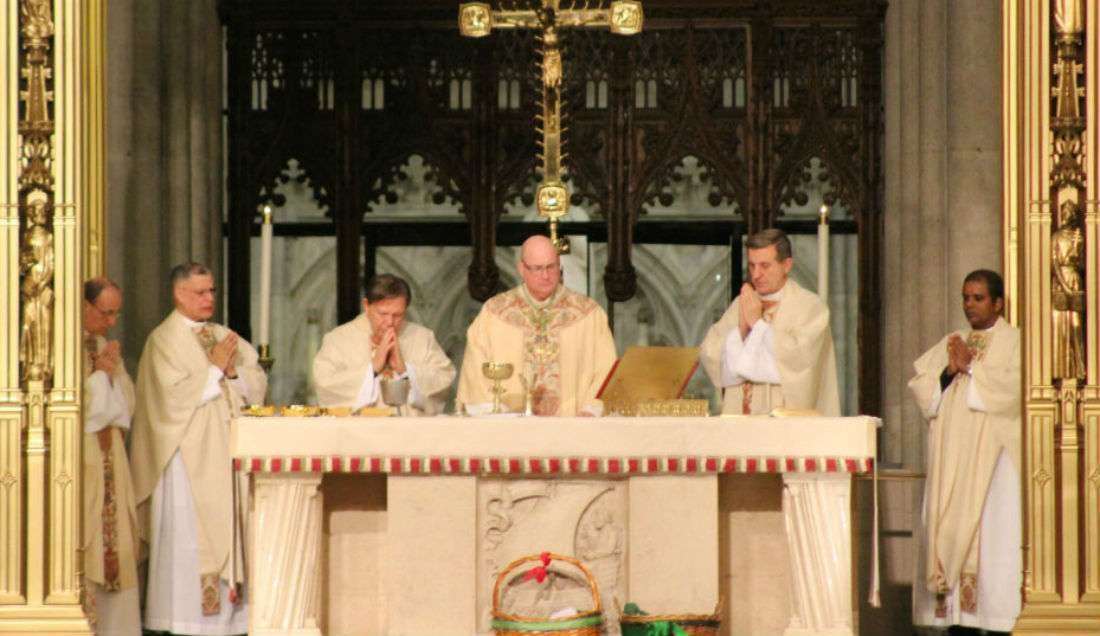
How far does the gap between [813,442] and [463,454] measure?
58.3 inches

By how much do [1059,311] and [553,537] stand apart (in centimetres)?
253

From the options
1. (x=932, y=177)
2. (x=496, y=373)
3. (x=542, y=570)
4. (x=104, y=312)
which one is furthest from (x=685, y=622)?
(x=932, y=177)

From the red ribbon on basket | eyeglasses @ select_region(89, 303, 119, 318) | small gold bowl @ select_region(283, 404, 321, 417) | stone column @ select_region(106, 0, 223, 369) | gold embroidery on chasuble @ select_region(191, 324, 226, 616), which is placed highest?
stone column @ select_region(106, 0, 223, 369)

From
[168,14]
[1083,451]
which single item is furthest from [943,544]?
[168,14]

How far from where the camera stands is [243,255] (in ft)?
45.2

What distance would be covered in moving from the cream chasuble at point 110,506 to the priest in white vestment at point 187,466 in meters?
0.25

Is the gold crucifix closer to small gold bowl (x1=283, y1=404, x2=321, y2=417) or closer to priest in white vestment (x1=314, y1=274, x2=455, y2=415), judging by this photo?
priest in white vestment (x1=314, y1=274, x2=455, y2=415)

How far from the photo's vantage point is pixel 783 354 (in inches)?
405

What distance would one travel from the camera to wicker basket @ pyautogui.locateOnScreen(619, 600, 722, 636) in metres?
8.79

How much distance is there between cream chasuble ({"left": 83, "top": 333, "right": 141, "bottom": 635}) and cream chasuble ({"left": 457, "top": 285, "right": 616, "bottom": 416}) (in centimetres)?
178

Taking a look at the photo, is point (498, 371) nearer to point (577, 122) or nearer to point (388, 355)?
point (388, 355)

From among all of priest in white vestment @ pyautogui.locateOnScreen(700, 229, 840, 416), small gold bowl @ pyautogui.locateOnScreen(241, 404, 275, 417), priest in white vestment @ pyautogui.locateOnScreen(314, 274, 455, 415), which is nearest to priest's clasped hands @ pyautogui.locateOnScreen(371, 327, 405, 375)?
priest in white vestment @ pyautogui.locateOnScreen(314, 274, 455, 415)

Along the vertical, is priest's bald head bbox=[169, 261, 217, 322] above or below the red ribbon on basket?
above

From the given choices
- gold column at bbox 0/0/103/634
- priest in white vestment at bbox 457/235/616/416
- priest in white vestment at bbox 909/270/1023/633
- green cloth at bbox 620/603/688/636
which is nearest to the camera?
green cloth at bbox 620/603/688/636
